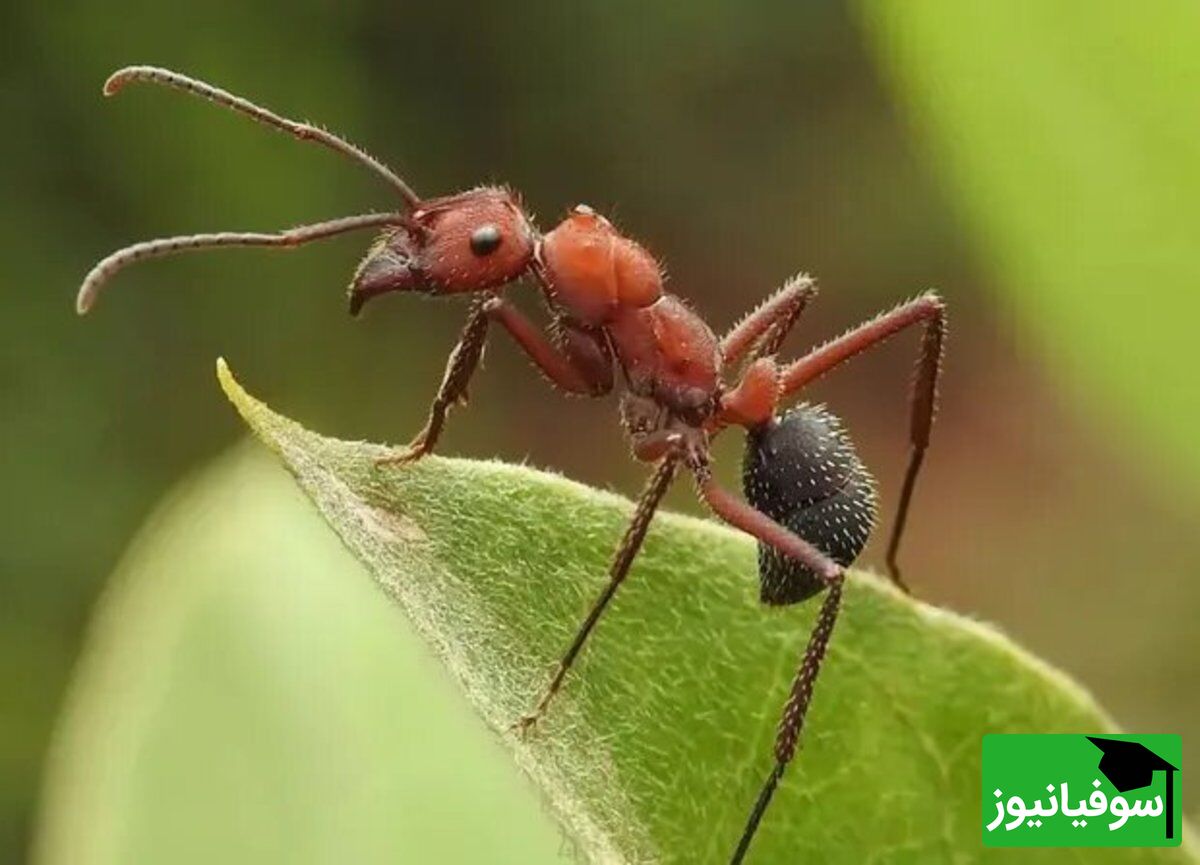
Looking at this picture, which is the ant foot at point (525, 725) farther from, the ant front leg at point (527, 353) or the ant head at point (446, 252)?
the ant head at point (446, 252)

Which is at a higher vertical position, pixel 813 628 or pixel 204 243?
pixel 204 243

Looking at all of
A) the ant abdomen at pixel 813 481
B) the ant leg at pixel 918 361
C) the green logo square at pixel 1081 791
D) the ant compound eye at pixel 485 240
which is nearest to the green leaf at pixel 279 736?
the green logo square at pixel 1081 791

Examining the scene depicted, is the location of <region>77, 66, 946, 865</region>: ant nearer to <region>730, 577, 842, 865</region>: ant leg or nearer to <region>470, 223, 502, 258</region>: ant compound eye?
<region>470, 223, 502, 258</region>: ant compound eye

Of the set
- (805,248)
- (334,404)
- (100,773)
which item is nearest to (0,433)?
(334,404)

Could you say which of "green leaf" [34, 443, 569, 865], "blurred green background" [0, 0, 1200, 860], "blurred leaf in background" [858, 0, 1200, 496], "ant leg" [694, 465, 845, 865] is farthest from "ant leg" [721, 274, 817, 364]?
"blurred green background" [0, 0, 1200, 860]

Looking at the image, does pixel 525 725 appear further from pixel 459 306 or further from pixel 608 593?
pixel 459 306

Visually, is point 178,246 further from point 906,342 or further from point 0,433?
point 906,342

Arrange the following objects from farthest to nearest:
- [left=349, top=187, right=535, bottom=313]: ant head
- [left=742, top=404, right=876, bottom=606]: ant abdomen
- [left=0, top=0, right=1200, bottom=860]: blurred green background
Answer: [left=0, top=0, right=1200, bottom=860]: blurred green background
[left=742, top=404, right=876, bottom=606]: ant abdomen
[left=349, top=187, right=535, bottom=313]: ant head

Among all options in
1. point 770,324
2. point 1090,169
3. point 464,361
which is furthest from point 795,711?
point 770,324
